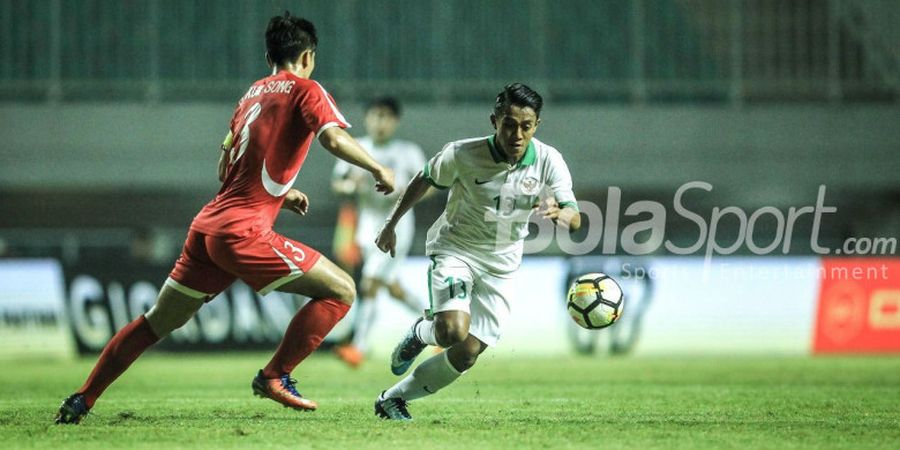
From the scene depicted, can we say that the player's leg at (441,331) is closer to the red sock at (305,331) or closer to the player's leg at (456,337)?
the player's leg at (456,337)

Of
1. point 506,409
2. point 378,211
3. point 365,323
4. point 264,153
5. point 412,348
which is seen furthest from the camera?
point 378,211

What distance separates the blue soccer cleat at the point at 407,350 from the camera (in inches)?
281

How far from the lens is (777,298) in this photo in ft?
→ 47.0

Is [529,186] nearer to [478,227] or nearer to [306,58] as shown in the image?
[478,227]

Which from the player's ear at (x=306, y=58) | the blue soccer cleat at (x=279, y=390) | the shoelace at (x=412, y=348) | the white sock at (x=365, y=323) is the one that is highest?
the player's ear at (x=306, y=58)

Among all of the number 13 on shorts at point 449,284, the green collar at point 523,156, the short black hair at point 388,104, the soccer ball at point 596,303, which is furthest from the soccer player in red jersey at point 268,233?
the short black hair at point 388,104

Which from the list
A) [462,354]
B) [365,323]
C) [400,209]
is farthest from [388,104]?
[462,354]

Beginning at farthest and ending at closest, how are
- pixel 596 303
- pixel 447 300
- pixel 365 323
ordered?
pixel 365 323 → pixel 596 303 → pixel 447 300

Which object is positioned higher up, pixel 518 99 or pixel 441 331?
pixel 518 99

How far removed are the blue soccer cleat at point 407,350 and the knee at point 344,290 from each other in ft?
1.97

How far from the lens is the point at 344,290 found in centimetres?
660

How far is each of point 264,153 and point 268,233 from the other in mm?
417

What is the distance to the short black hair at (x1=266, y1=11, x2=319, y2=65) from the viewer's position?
6543mm

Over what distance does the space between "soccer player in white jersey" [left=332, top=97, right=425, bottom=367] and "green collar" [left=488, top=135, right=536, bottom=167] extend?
513 centimetres
